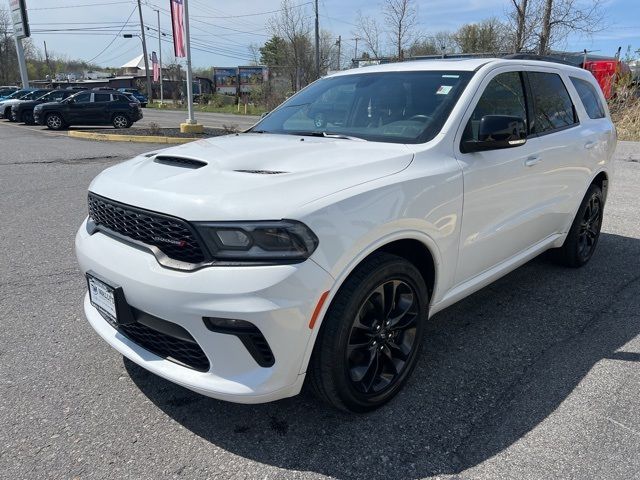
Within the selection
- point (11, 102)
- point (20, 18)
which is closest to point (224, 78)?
point (20, 18)

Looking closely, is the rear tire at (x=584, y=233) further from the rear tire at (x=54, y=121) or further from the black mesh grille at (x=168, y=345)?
the rear tire at (x=54, y=121)

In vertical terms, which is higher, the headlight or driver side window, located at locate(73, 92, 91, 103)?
the headlight

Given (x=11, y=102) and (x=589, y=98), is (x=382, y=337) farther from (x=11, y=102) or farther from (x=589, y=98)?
(x=11, y=102)

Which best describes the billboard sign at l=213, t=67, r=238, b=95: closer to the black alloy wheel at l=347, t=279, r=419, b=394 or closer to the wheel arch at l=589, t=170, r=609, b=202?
the wheel arch at l=589, t=170, r=609, b=202

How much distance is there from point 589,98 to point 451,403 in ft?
11.8

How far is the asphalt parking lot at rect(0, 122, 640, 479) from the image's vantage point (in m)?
2.33

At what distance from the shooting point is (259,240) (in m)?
2.14

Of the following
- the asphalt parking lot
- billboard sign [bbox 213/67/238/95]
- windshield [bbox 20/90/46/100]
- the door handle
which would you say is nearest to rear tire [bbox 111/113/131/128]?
windshield [bbox 20/90/46/100]

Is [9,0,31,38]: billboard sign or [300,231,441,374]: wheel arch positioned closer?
[300,231,441,374]: wheel arch

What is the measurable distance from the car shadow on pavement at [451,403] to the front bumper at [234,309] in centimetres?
39

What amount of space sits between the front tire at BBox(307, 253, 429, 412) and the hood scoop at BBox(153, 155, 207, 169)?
103 cm

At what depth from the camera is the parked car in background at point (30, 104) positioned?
76.3ft

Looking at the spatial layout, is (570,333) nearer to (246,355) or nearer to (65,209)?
(246,355)

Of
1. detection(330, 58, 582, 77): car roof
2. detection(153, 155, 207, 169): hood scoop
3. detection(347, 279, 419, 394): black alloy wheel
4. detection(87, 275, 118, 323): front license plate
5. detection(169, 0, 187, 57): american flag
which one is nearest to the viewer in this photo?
detection(87, 275, 118, 323): front license plate
